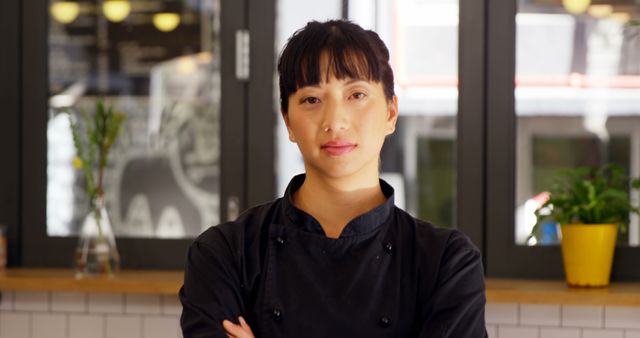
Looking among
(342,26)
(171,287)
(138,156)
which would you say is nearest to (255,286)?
(342,26)

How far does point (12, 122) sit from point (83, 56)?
343 mm

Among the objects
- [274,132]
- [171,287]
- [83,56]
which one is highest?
[83,56]

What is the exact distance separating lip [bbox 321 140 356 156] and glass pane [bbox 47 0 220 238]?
189 cm

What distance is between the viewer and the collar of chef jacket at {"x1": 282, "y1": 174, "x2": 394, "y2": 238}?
1909 mm

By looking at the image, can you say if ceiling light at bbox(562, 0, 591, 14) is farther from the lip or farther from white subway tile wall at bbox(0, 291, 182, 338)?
the lip

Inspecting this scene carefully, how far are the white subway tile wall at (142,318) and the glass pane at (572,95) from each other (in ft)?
0.88

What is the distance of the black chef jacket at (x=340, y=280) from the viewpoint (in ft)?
6.23

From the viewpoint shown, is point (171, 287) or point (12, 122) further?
point (12, 122)

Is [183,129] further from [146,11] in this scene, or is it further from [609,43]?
[609,43]

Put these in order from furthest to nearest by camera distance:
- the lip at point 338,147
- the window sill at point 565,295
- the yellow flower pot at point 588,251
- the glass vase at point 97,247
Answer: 1. the glass vase at point 97,247
2. the yellow flower pot at point 588,251
3. the window sill at point 565,295
4. the lip at point 338,147

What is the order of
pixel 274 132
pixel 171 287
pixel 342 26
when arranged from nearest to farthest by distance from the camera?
pixel 342 26 < pixel 171 287 < pixel 274 132

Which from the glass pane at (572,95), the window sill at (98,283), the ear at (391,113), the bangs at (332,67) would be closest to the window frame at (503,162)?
the glass pane at (572,95)

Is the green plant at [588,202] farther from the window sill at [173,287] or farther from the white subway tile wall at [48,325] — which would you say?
the white subway tile wall at [48,325]

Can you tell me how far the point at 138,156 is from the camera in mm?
3768
